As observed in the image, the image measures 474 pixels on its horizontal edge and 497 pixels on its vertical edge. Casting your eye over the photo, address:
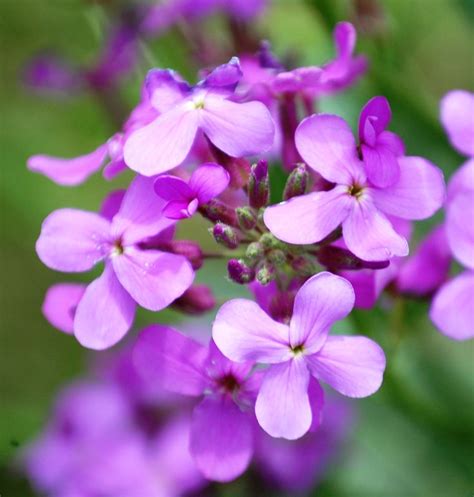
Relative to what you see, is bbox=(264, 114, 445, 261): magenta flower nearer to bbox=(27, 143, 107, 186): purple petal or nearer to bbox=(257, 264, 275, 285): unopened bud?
bbox=(257, 264, 275, 285): unopened bud

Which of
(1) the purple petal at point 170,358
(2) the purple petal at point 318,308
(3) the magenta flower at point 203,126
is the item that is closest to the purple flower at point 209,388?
(1) the purple petal at point 170,358

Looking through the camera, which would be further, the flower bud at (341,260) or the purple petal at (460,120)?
the purple petal at (460,120)

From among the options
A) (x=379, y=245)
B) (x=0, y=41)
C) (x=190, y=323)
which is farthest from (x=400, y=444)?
(x=0, y=41)

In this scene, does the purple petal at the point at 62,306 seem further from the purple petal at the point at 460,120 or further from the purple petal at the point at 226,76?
the purple petal at the point at 460,120

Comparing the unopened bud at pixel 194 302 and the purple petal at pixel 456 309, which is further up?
the unopened bud at pixel 194 302

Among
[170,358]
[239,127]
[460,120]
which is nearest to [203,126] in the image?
[239,127]
